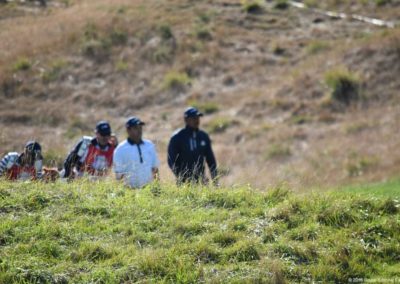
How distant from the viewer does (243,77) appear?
92.7 ft

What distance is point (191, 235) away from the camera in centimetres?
798

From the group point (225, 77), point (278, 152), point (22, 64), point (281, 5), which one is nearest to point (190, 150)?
point (278, 152)

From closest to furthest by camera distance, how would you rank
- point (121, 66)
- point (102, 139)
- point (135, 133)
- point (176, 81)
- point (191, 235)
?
point (191, 235) → point (135, 133) → point (102, 139) → point (176, 81) → point (121, 66)

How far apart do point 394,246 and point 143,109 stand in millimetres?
19021

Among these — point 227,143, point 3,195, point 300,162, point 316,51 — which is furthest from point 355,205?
point 316,51

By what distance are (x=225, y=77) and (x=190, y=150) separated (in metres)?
17.5

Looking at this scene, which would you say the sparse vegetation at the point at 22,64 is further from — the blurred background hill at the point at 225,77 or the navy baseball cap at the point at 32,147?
the navy baseball cap at the point at 32,147

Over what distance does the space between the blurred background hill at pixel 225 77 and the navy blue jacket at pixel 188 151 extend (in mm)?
8077

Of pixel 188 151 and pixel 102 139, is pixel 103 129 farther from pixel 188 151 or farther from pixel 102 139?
pixel 188 151

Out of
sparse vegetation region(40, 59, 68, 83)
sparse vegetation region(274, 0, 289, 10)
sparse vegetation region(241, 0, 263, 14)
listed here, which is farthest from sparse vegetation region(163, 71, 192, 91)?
sparse vegetation region(274, 0, 289, 10)

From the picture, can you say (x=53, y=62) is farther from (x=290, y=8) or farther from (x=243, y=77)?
(x=290, y=8)

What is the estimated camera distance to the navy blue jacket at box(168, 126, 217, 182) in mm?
10898

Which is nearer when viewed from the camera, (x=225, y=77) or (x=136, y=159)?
(x=136, y=159)

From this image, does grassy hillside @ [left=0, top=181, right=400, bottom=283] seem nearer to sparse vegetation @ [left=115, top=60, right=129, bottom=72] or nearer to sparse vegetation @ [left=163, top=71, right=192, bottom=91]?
sparse vegetation @ [left=163, top=71, right=192, bottom=91]
